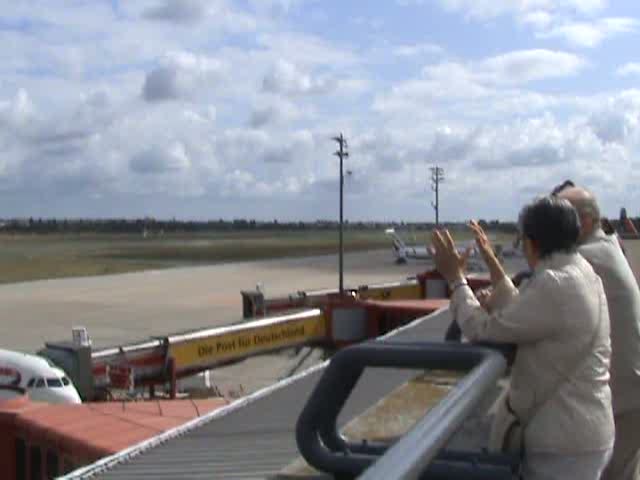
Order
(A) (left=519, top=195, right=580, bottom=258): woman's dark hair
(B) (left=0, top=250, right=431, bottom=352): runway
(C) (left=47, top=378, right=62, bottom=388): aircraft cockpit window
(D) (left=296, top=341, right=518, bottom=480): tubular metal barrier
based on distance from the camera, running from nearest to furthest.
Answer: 1. (D) (left=296, top=341, right=518, bottom=480): tubular metal barrier
2. (A) (left=519, top=195, right=580, bottom=258): woman's dark hair
3. (C) (left=47, top=378, right=62, bottom=388): aircraft cockpit window
4. (B) (left=0, top=250, right=431, bottom=352): runway

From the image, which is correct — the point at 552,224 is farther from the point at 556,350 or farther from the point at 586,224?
the point at 586,224

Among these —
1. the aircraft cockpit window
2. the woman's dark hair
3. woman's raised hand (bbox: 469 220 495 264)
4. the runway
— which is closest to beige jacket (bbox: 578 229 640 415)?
woman's raised hand (bbox: 469 220 495 264)

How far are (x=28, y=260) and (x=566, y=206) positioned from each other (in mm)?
119193

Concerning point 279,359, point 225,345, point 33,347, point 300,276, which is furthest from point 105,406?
point 300,276

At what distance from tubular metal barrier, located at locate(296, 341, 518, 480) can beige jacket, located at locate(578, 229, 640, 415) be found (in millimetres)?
1240

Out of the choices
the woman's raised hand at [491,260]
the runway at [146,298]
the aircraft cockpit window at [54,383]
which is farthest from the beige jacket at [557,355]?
the runway at [146,298]

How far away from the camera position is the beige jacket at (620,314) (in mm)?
4750

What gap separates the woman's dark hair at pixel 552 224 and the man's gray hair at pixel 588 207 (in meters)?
0.79

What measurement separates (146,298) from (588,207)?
6100 cm

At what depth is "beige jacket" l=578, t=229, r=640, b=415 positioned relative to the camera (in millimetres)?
4750

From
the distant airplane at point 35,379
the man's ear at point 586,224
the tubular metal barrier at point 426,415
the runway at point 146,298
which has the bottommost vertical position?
the runway at point 146,298

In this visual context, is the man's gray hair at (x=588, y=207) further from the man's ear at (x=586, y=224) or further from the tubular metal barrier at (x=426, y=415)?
the tubular metal barrier at (x=426, y=415)

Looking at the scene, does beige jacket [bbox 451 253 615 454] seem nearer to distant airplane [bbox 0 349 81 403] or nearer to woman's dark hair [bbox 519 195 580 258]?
woman's dark hair [bbox 519 195 580 258]

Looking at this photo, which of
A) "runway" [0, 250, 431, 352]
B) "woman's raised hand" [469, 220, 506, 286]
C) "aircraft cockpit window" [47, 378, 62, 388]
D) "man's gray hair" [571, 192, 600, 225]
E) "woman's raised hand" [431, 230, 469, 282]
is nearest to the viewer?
"woman's raised hand" [431, 230, 469, 282]
